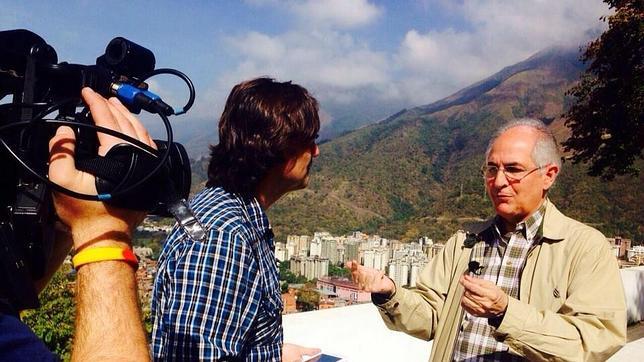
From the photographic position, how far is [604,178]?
19.2 ft

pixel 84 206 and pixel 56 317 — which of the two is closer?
pixel 84 206

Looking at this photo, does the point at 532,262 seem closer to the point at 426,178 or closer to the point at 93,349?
the point at 93,349

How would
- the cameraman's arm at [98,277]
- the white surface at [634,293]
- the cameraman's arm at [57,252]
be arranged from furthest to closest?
the white surface at [634,293] < the cameraman's arm at [57,252] < the cameraman's arm at [98,277]

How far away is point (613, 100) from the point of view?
5.55m

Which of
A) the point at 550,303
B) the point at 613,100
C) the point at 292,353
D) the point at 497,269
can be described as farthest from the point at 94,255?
the point at 613,100

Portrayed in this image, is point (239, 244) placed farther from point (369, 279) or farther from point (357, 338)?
point (357, 338)

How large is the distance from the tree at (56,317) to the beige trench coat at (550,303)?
208 cm

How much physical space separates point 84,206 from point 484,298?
1131 millimetres

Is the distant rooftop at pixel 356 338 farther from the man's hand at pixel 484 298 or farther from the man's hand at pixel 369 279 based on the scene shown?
the man's hand at pixel 484 298

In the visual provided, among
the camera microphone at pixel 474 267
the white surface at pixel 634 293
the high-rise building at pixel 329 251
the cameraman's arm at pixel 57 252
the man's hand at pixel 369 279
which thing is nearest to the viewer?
the cameraman's arm at pixel 57 252

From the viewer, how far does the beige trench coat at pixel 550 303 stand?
4.99ft

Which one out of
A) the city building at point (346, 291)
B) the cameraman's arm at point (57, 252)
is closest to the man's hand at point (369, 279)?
the cameraman's arm at point (57, 252)

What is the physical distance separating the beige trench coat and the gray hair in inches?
6.3

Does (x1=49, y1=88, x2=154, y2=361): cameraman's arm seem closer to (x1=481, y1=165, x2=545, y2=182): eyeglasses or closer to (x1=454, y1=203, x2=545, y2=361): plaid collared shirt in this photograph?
(x1=454, y1=203, x2=545, y2=361): plaid collared shirt
